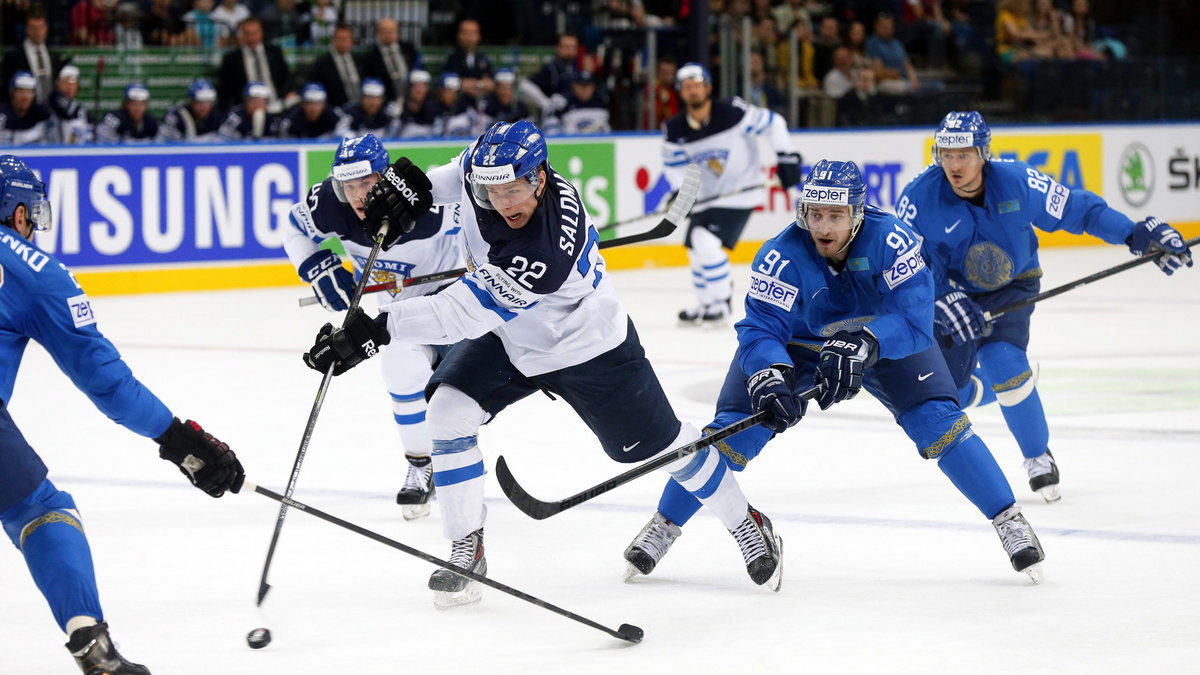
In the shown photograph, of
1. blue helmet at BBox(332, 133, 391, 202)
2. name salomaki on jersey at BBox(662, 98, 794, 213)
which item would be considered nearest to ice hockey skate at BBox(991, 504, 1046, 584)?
blue helmet at BBox(332, 133, 391, 202)

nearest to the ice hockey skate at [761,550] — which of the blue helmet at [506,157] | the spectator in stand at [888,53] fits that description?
the blue helmet at [506,157]

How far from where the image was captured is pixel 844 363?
12.8 feet

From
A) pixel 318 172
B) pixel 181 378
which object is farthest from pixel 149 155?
pixel 181 378

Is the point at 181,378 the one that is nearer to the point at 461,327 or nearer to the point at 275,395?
the point at 275,395

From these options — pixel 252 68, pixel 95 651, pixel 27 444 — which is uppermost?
pixel 252 68

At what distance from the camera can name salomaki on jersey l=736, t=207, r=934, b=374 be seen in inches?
159

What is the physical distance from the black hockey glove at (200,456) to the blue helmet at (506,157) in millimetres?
916

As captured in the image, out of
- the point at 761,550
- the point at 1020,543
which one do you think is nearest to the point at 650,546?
the point at 761,550

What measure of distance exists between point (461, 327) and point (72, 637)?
1143mm

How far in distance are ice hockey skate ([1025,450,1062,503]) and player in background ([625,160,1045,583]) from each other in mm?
916

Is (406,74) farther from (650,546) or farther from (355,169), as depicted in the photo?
(650,546)

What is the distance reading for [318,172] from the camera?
11344 mm

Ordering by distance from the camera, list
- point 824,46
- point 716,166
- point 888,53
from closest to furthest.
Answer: point 716,166, point 824,46, point 888,53

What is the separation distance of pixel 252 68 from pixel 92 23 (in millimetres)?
1229
